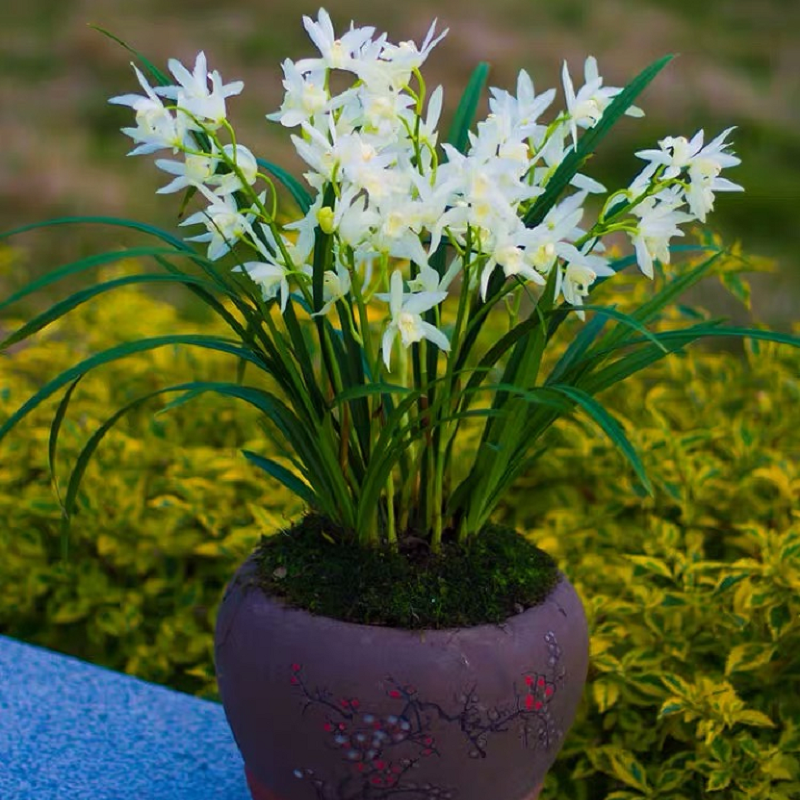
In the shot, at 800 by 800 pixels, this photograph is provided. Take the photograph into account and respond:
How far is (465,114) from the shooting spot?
163 centimetres

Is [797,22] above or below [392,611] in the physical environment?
above

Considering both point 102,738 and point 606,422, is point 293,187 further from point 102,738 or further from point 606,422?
point 102,738

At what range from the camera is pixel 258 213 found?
1.31 meters

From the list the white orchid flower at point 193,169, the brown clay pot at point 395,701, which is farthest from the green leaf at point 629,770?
the white orchid flower at point 193,169

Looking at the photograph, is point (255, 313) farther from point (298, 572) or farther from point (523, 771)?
point (523, 771)

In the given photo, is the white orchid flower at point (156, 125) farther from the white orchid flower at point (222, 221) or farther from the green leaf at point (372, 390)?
the green leaf at point (372, 390)

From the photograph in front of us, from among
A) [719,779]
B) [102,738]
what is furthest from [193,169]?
[719,779]

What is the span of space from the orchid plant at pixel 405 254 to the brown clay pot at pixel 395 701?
0.51ft

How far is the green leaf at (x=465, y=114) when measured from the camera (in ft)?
5.24

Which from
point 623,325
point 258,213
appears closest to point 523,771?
point 623,325

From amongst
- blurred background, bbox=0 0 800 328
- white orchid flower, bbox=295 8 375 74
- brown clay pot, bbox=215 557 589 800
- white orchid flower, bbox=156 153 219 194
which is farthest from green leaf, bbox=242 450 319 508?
blurred background, bbox=0 0 800 328

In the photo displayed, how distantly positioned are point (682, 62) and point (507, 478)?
5.76 m

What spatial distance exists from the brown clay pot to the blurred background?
372cm

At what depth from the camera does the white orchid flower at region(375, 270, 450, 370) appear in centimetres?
125
